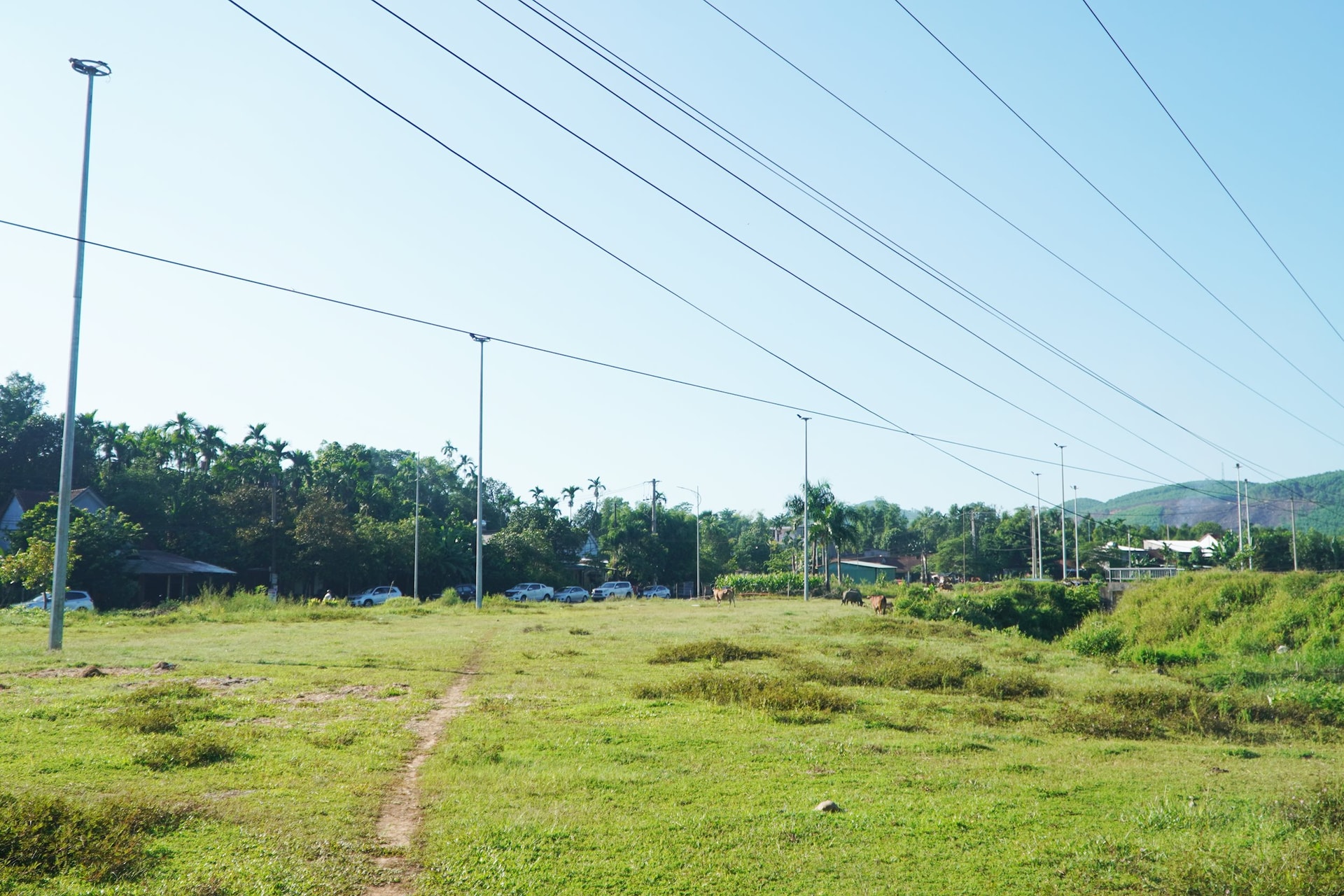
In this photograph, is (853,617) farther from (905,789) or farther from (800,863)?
(800,863)

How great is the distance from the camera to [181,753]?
12.0 meters

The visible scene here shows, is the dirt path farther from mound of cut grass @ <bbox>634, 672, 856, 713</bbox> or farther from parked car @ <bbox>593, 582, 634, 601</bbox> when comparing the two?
parked car @ <bbox>593, 582, 634, 601</bbox>

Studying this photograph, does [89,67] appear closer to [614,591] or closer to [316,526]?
[316,526]

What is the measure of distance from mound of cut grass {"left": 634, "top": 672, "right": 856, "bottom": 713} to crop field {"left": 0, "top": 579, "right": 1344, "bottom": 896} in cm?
9

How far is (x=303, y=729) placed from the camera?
1435 cm

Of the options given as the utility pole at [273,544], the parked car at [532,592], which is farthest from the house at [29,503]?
the parked car at [532,592]

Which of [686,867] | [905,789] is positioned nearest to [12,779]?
[686,867]

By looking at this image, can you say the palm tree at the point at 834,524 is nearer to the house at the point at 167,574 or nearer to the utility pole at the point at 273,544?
the utility pole at the point at 273,544

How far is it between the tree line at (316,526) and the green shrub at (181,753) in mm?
31390

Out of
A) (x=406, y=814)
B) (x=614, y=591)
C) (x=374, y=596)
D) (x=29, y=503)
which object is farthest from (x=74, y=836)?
(x=614, y=591)

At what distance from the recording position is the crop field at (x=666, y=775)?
8062mm

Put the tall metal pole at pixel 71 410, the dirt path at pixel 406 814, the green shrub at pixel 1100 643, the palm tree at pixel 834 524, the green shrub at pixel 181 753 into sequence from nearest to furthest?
the dirt path at pixel 406 814 → the green shrub at pixel 181 753 → the tall metal pole at pixel 71 410 → the green shrub at pixel 1100 643 → the palm tree at pixel 834 524

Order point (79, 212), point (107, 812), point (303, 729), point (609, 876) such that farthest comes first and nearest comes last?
point (79, 212) → point (303, 729) → point (107, 812) → point (609, 876)

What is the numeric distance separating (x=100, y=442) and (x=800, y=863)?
2970 inches
